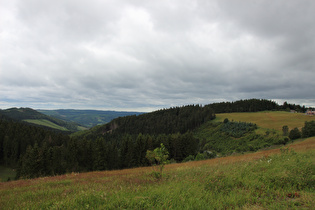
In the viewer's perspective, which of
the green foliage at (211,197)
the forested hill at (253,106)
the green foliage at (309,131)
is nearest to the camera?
the green foliage at (211,197)

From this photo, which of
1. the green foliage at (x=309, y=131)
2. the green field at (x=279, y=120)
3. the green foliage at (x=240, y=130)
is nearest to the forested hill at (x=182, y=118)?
the green field at (x=279, y=120)

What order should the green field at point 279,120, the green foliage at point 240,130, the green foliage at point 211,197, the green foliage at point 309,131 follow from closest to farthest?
the green foliage at point 211,197
the green foliage at point 309,131
the green field at point 279,120
the green foliage at point 240,130

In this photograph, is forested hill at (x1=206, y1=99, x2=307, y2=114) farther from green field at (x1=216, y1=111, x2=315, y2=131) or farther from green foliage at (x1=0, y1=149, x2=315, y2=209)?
green foliage at (x1=0, y1=149, x2=315, y2=209)

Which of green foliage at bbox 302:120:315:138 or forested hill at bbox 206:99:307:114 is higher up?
forested hill at bbox 206:99:307:114

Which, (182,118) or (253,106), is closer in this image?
(182,118)

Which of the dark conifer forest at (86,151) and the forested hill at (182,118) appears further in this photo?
the forested hill at (182,118)

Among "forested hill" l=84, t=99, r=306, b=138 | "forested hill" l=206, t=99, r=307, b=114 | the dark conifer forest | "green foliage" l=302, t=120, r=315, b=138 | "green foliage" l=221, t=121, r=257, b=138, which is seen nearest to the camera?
the dark conifer forest

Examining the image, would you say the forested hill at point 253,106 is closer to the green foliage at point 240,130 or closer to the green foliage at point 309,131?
the green foliage at point 240,130

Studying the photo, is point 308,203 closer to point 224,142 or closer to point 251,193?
point 251,193

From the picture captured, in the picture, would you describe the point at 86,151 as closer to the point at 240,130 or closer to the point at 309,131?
the point at 309,131

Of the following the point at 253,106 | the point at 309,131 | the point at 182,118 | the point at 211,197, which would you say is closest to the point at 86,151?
the point at 211,197

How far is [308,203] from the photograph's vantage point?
4145 millimetres

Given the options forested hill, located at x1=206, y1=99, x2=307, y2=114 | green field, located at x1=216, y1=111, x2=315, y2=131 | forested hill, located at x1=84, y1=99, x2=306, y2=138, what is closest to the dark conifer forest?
green field, located at x1=216, y1=111, x2=315, y2=131

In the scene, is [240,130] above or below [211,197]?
below
